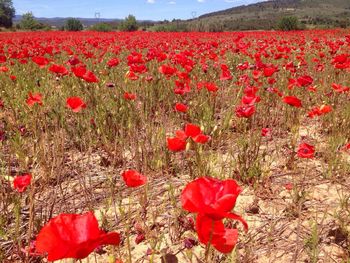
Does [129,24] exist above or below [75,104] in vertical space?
above

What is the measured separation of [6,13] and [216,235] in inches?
3300

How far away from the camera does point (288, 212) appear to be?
2.55m

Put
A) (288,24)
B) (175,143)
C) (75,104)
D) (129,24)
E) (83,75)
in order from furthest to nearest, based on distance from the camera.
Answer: (129,24) → (288,24) → (83,75) → (75,104) → (175,143)

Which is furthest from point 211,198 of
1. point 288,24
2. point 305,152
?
point 288,24

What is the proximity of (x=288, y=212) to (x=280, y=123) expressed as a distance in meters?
1.89

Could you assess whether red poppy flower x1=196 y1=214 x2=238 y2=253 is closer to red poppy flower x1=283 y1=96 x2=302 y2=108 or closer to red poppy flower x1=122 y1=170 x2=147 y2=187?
red poppy flower x1=122 y1=170 x2=147 y2=187

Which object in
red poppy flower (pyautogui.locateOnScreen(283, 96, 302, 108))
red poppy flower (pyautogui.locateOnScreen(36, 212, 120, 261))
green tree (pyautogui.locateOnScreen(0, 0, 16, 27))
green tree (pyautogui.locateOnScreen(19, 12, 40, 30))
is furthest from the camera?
green tree (pyautogui.locateOnScreen(0, 0, 16, 27))

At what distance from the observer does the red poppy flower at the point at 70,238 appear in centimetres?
91

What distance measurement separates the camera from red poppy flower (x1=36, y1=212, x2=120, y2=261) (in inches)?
35.7

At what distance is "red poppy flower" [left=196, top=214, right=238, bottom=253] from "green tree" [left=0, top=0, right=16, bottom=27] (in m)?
72.0

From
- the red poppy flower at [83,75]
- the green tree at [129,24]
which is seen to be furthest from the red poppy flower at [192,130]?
the green tree at [129,24]

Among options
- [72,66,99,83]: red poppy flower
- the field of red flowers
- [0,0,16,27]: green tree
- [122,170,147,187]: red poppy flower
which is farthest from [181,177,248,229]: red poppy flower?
[0,0,16,27]: green tree

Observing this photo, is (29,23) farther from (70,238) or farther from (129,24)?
(70,238)

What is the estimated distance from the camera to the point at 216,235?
1.13 metres
